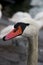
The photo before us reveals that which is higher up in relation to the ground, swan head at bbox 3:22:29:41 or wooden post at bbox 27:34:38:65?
swan head at bbox 3:22:29:41

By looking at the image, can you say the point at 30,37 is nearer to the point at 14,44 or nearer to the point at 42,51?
the point at 42,51

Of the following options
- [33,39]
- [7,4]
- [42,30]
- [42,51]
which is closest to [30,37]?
[33,39]

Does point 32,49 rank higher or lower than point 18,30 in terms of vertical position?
lower

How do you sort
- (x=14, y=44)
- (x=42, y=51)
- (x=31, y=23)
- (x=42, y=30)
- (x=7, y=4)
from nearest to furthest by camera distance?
(x=31, y=23) < (x=42, y=51) < (x=14, y=44) < (x=42, y=30) < (x=7, y=4)

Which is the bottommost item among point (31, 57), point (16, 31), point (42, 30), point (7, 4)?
point (31, 57)

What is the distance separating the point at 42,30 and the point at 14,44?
5.93 feet

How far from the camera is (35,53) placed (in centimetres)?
377

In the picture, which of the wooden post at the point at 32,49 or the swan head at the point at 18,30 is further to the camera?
the wooden post at the point at 32,49

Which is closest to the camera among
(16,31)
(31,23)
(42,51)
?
(16,31)

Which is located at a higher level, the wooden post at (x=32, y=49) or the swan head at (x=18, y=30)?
the swan head at (x=18, y=30)

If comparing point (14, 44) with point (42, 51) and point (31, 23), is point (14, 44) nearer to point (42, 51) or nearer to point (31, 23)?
point (42, 51)

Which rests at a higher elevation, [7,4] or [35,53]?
[7,4]

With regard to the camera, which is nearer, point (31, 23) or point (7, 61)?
point (31, 23)

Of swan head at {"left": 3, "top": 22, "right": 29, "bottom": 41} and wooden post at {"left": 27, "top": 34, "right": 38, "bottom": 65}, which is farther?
wooden post at {"left": 27, "top": 34, "right": 38, "bottom": 65}
